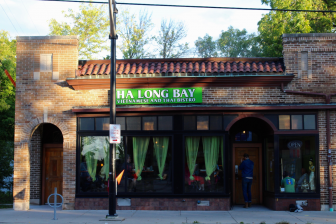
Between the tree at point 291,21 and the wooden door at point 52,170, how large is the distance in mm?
13759

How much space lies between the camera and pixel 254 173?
43.3 ft

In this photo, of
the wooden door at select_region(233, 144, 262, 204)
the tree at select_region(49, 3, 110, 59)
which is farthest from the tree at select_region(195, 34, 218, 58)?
the wooden door at select_region(233, 144, 262, 204)

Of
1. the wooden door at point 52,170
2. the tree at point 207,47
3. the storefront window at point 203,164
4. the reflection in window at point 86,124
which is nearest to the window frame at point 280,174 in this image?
the storefront window at point 203,164

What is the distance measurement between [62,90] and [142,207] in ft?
16.5

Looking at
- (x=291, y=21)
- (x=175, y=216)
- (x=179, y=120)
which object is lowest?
(x=175, y=216)

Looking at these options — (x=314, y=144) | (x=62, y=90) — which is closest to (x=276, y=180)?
(x=314, y=144)

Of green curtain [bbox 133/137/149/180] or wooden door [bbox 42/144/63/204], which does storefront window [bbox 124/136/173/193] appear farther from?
wooden door [bbox 42/144/63/204]

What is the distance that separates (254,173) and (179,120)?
3789mm

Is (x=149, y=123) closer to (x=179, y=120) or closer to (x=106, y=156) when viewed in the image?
(x=179, y=120)

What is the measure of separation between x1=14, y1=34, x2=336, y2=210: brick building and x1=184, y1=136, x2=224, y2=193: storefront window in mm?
35

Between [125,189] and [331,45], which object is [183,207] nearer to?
[125,189]

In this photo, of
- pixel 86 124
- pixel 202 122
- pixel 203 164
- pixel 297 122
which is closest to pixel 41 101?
pixel 86 124

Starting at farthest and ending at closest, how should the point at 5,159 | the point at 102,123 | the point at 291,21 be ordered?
1. the point at 291,21
2. the point at 5,159
3. the point at 102,123

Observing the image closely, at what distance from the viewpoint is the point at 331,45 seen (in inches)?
472
